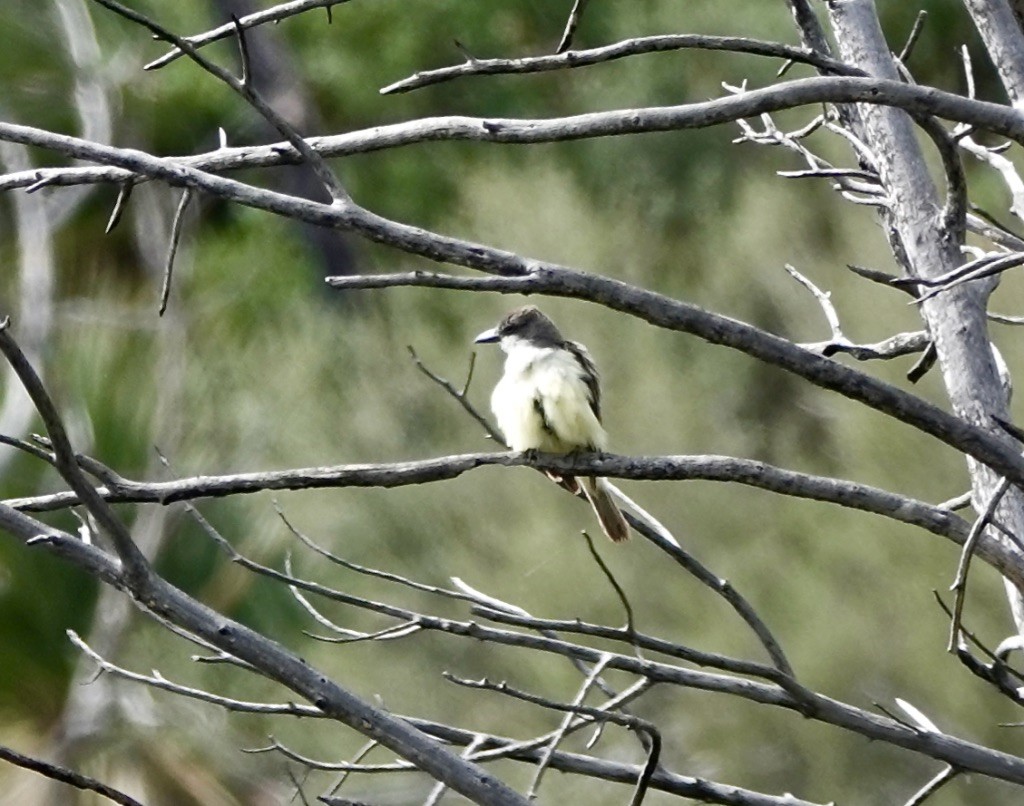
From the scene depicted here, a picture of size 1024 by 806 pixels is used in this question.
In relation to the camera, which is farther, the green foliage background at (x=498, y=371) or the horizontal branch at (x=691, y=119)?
the green foliage background at (x=498, y=371)

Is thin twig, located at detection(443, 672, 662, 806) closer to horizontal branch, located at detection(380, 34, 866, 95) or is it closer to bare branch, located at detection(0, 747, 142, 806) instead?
bare branch, located at detection(0, 747, 142, 806)

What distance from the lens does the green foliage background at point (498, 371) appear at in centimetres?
724

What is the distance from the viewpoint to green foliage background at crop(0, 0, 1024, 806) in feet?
23.7

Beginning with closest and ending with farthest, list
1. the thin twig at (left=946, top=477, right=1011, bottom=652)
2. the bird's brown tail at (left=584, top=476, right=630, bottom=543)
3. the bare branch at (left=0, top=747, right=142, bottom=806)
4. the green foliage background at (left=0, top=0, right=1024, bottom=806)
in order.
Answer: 1. the bare branch at (left=0, top=747, right=142, bottom=806)
2. the thin twig at (left=946, top=477, right=1011, bottom=652)
3. the bird's brown tail at (left=584, top=476, right=630, bottom=543)
4. the green foliage background at (left=0, top=0, right=1024, bottom=806)

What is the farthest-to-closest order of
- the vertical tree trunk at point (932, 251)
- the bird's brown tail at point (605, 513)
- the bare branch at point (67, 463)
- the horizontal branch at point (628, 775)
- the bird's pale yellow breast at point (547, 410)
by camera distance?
the bird's brown tail at point (605, 513) < the bird's pale yellow breast at point (547, 410) < the vertical tree trunk at point (932, 251) < the horizontal branch at point (628, 775) < the bare branch at point (67, 463)

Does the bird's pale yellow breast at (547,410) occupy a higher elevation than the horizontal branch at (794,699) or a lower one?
higher

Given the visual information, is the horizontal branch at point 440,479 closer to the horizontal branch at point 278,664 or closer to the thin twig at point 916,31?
the horizontal branch at point 278,664

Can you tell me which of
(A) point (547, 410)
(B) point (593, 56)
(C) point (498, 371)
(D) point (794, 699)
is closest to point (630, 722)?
(D) point (794, 699)

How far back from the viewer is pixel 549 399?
3.35 m

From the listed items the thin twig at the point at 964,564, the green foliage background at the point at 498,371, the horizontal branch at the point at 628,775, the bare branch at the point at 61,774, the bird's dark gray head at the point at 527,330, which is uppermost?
the green foliage background at the point at 498,371

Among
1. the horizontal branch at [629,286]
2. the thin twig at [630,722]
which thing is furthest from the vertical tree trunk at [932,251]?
the thin twig at [630,722]

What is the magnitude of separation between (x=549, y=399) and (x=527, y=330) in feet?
1.50

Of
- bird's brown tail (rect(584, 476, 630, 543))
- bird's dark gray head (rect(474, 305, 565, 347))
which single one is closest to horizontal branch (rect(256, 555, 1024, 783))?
bird's brown tail (rect(584, 476, 630, 543))

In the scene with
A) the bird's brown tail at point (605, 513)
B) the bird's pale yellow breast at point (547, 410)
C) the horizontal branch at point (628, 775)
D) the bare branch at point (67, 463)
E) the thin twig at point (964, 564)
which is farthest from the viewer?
the bird's brown tail at point (605, 513)
